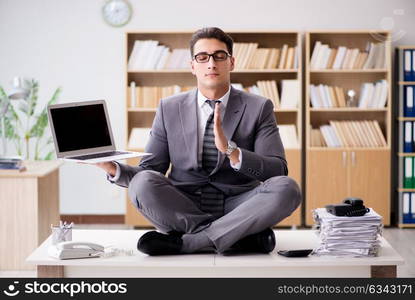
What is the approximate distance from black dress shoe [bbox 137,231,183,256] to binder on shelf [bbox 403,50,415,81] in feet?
11.2

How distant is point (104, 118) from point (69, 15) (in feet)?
10.1

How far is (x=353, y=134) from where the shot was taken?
5.99 meters

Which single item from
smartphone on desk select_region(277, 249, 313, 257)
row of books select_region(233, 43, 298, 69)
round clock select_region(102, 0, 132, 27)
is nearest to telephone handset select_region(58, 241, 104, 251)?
smartphone on desk select_region(277, 249, 313, 257)

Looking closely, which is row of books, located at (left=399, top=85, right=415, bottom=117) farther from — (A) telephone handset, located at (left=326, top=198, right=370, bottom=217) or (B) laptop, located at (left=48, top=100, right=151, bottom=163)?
(B) laptop, located at (left=48, top=100, right=151, bottom=163)

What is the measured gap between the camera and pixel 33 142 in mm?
6312

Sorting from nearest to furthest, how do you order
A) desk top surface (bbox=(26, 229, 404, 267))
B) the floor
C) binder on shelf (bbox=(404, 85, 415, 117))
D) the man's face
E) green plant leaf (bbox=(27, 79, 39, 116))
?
desk top surface (bbox=(26, 229, 404, 267))
the man's face
the floor
green plant leaf (bbox=(27, 79, 39, 116))
binder on shelf (bbox=(404, 85, 415, 117))

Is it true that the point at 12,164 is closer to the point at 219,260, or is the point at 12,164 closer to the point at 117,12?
the point at 219,260

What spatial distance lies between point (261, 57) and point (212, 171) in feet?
8.97

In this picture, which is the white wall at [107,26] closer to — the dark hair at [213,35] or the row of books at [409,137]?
the row of books at [409,137]

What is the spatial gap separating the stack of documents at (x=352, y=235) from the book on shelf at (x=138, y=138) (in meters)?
3.12

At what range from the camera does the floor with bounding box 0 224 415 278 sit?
13.9 feet

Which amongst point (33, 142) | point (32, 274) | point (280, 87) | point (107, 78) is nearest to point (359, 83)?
point (280, 87)

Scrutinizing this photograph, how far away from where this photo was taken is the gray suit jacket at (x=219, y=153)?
11.1ft

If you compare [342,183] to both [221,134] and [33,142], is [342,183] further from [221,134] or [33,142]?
[221,134]
